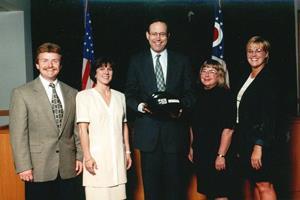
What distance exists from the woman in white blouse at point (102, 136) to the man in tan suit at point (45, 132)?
0.33 feet

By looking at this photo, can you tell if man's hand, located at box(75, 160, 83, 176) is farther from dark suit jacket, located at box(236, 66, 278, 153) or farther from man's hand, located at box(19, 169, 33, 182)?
dark suit jacket, located at box(236, 66, 278, 153)

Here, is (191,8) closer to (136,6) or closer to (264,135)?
(136,6)

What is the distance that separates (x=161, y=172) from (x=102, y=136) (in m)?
0.52

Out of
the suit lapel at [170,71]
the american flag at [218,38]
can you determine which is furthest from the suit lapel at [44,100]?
the american flag at [218,38]

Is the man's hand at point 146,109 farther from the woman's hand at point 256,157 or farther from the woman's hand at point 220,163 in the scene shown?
the woman's hand at point 256,157

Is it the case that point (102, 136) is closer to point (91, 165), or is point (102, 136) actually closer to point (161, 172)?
point (91, 165)

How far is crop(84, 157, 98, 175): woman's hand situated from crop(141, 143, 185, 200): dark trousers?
37 centimetres

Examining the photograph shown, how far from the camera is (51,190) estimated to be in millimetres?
2496

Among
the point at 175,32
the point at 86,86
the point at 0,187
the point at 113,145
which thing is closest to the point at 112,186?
the point at 113,145

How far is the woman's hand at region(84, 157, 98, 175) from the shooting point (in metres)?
2.56

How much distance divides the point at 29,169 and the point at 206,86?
1.41 m

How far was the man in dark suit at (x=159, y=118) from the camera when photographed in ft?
8.95

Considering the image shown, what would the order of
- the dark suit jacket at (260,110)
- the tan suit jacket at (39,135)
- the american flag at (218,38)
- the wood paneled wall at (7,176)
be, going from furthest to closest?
the american flag at (218,38), the wood paneled wall at (7,176), the dark suit jacket at (260,110), the tan suit jacket at (39,135)

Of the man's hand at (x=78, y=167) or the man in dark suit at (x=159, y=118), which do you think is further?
the man in dark suit at (x=159, y=118)
